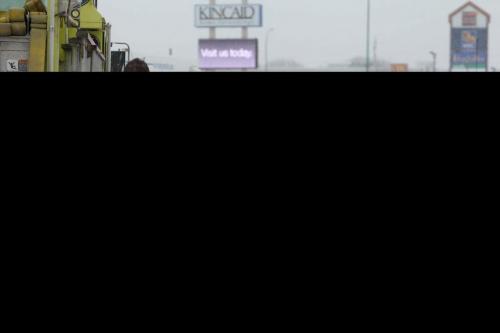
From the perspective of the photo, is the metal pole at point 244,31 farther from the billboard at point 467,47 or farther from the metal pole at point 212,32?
the billboard at point 467,47

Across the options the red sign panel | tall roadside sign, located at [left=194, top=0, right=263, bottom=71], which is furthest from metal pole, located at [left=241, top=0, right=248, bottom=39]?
the red sign panel

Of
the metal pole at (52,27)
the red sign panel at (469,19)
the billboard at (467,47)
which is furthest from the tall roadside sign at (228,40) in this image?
the metal pole at (52,27)

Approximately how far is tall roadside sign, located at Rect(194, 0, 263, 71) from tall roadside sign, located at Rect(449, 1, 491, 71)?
11567mm

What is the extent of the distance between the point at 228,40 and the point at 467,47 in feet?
47.9

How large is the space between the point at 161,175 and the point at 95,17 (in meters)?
3.86

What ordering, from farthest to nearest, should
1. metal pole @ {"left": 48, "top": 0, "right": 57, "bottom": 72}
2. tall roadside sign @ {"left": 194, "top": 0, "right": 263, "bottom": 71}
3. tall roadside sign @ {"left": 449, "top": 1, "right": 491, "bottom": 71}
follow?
tall roadside sign @ {"left": 449, "top": 1, "right": 491, "bottom": 71}
tall roadside sign @ {"left": 194, "top": 0, "right": 263, "bottom": 71}
metal pole @ {"left": 48, "top": 0, "right": 57, "bottom": 72}

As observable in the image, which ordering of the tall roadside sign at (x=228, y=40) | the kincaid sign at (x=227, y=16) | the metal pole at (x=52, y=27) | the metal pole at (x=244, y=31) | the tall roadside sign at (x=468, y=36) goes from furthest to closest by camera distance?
the tall roadside sign at (x=468, y=36) < the kincaid sign at (x=227, y=16) < the metal pole at (x=244, y=31) < the tall roadside sign at (x=228, y=40) < the metal pole at (x=52, y=27)

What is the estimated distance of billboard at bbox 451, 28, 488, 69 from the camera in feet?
135

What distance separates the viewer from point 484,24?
4688 cm

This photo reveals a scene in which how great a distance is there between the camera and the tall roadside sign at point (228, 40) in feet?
128

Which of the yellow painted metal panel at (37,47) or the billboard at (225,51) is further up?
the billboard at (225,51)

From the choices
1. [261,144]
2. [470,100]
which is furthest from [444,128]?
[261,144]

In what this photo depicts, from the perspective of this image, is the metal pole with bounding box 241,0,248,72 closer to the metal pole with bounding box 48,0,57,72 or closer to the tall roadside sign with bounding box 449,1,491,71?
the tall roadside sign with bounding box 449,1,491,71

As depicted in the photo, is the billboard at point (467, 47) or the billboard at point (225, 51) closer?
the billboard at point (225, 51)
